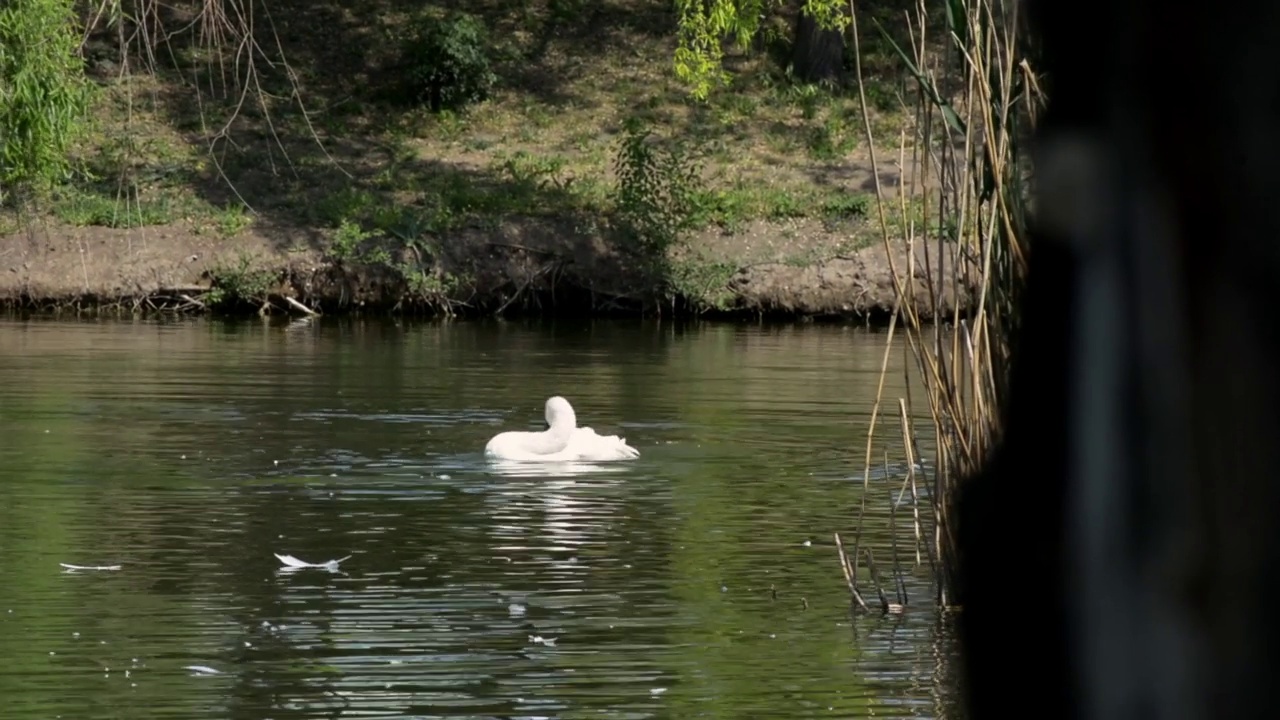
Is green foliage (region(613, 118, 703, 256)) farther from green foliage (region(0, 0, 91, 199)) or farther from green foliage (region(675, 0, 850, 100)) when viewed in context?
green foliage (region(0, 0, 91, 199))

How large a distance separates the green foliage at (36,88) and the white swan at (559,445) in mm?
7140

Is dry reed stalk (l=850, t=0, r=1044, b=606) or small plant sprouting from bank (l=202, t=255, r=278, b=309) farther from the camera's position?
small plant sprouting from bank (l=202, t=255, r=278, b=309)

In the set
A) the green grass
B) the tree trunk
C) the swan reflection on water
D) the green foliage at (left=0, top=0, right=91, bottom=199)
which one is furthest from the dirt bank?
the swan reflection on water

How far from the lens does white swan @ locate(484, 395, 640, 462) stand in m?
15.1

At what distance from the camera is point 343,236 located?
31312 millimetres

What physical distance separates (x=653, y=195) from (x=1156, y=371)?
3127 centimetres

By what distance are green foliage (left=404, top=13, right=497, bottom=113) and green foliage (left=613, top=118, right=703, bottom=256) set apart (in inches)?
202

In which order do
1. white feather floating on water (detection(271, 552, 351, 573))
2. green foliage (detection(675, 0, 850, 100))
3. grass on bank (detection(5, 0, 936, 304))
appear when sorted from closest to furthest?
white feather floating on water (detection(271, 552, 351, 573)), green foliage (detection(675, 0, 850, 100)), grass on bank (detection(5, 0, 936, 304))

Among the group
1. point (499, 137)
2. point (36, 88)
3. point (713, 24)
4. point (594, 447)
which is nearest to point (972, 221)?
point (594, 447)

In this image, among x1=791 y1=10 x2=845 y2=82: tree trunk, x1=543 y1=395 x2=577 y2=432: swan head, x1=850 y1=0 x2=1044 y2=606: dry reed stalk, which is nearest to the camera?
x1=850 y1=0 x2=1044 y2=606: dry reed stalk

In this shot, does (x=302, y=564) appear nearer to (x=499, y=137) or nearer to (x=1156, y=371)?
(x=1156, y=371)

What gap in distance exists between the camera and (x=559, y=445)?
15.2m

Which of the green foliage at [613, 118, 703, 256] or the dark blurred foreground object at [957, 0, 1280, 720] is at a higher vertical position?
the green foliage at [613, 118, 703, 256]

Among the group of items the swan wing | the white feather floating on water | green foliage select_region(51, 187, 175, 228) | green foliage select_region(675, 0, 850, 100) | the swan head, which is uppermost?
green foliage select_region(675, 0, 850, 100)
